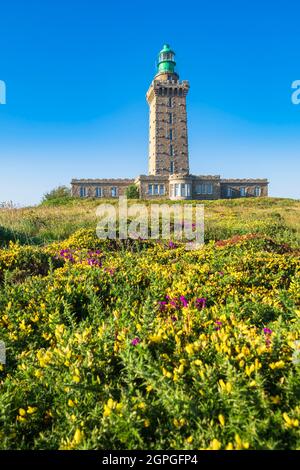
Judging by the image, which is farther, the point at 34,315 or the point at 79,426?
the point at 34,315

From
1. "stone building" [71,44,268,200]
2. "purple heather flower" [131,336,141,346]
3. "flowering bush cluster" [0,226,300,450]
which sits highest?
"stone building" [71,44,268,200]

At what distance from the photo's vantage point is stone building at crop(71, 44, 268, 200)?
189 ft

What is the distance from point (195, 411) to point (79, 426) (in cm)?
80

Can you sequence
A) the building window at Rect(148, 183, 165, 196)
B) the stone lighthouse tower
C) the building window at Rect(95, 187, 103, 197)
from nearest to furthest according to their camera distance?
1. the building window at Rect(148, 183, 165, 196)
2. the building window at Rect(95, 187, 103, 197)
3. the stone lighthouse tower

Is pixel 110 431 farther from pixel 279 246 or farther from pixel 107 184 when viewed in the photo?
pixel 107 184

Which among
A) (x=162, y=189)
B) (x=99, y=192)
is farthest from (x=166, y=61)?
(x=99, y=192)

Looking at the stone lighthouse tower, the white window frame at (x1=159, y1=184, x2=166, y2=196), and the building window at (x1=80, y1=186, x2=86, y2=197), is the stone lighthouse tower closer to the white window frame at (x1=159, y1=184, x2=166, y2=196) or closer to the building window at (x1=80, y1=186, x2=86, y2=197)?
the white window frame at (x1=159, y1=184, x2=166, y2=196)

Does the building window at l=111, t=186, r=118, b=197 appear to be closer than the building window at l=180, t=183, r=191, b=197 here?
No

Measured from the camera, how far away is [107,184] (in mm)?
59250

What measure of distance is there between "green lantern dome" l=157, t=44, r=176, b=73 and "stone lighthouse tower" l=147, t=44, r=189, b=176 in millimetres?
2867

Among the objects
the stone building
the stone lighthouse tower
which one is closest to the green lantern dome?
the stone building

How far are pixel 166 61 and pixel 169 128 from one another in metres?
13.7

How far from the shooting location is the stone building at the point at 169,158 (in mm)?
57531
